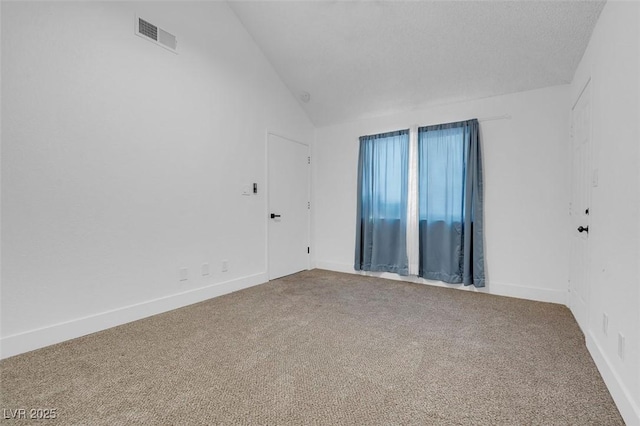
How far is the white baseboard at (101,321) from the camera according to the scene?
6.95ft

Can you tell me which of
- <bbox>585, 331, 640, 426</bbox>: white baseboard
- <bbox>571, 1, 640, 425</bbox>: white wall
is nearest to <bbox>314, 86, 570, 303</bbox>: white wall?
<bbox>571, 1, 640, 425</bbox>: white wall

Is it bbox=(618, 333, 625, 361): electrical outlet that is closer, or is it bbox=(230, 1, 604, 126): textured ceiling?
bbox=(618, 333, 625, 361): electrical outlet

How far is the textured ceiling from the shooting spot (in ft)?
8.99

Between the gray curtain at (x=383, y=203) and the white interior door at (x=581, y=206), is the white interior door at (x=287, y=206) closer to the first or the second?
the gray curtain at (x=383, y=203)

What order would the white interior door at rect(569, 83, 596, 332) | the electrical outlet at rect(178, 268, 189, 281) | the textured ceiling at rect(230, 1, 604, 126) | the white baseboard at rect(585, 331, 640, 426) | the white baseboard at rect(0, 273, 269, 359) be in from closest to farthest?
the white baseboard at rect(585, 331, 640, 426)
the white baseboard at rect(0, 273, 269, 359)
the white interior door at rect(569, 83, 596, 332)
the textured ceiling at rect(230, 1, 604, 126)
the electrical outlet at rect(178, 268, 189, 281)

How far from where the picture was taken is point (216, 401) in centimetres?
158

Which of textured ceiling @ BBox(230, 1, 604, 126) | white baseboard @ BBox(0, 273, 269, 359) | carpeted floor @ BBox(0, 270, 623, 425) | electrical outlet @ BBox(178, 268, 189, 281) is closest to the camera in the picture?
carpeted floor @ BBox(0, 270, 623, 425)

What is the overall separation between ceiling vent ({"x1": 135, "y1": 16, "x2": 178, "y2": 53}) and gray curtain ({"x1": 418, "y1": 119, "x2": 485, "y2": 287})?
323cm

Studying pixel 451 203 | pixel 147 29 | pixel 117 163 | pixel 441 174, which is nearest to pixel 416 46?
pixel 441 174

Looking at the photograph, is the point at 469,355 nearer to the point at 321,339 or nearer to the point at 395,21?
the point at 321,339

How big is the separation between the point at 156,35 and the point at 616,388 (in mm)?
4472

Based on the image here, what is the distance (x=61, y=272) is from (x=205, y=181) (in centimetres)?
155

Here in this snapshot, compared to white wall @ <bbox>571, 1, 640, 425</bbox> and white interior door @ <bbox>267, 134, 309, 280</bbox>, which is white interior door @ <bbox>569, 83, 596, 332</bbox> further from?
white interior door @ <bbox>267, 134, 309, 280</bbox>

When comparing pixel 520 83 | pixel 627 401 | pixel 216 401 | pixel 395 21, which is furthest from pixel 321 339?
pixel 520 83
